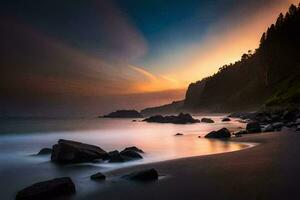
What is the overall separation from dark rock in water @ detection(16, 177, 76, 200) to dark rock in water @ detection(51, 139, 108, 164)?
6282 mm

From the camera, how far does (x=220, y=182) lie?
9469 mm

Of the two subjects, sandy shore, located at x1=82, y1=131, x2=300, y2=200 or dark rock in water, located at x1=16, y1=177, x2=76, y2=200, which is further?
dark rock in water, located at x1=16, y1=177, x2=76, y2=200

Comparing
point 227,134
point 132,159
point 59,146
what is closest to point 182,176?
point 132,159

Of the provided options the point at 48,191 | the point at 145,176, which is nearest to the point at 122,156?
the point at 145,176

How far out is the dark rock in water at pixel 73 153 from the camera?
51.4 ft

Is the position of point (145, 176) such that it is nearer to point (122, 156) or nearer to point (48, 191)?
point (48, 191)

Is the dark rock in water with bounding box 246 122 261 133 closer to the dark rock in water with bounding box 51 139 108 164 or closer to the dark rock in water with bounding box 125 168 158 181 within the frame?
the dark rock in water with bounding box 51 139 108 164

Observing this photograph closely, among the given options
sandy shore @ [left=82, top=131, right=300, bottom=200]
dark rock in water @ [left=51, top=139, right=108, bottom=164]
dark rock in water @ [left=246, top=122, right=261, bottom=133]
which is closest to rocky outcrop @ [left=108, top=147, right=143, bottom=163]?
dark rock in water @ [left=51, top=139, right=108, bottom=164]

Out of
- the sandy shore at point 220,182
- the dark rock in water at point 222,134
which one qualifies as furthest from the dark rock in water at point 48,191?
the dark rock in water at point 222,134

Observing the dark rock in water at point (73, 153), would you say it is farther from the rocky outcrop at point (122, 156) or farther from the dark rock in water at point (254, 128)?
the dark rock in water at point (254, 128)

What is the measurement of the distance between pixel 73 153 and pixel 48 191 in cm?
682

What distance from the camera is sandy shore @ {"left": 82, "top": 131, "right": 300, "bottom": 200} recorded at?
8.23m

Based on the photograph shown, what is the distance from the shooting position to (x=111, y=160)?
15531 mm

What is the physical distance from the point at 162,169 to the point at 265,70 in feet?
420
